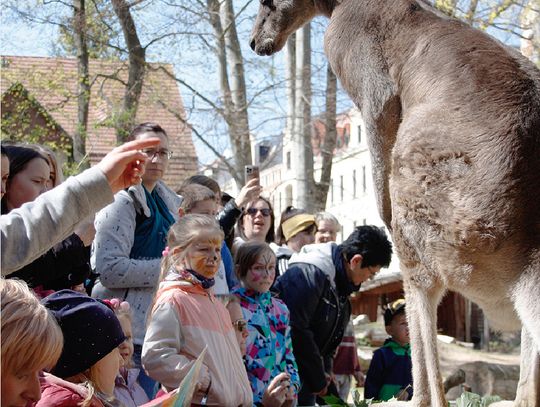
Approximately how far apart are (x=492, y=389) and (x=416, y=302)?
9006 millimetres

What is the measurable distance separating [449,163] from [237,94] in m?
15.0

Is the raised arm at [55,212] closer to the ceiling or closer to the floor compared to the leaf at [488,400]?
closer to the ceiling

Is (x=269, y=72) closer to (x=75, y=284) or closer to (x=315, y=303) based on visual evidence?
(x=315, y=303)

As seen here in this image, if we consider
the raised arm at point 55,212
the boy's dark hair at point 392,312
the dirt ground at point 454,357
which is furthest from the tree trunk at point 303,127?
the raised arm at point 55,212

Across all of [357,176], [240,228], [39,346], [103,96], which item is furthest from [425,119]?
[357,176]

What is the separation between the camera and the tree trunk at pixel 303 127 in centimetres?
1831

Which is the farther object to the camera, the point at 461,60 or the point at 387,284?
the point at 387,284

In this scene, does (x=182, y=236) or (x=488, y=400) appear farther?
(x=182, y=236)

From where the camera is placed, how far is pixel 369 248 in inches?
262

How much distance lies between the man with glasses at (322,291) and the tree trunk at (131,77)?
39.9ft

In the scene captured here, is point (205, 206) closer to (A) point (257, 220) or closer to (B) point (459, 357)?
(A) point (257, 220)

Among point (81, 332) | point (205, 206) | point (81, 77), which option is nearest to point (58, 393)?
point (81, 332)

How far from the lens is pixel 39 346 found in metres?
2.55

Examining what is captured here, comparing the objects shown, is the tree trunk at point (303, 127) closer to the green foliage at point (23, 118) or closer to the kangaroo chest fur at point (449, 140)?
the green foliage at point (23, 118)
